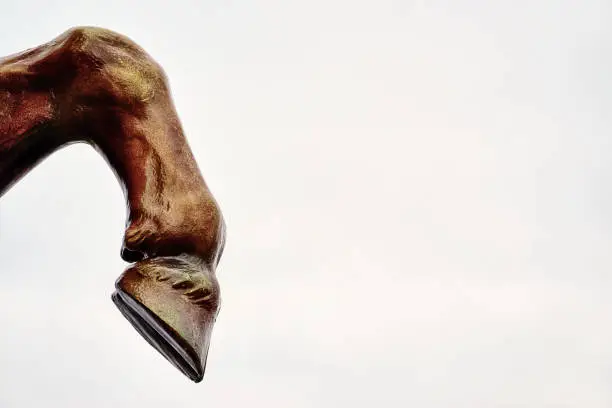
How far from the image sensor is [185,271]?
1.62 feet

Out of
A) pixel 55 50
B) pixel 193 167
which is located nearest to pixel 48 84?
pixel 55 50

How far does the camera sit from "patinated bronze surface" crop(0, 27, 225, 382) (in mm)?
486

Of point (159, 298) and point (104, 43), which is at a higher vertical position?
point (104, 43)

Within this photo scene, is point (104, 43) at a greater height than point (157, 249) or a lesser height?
greater

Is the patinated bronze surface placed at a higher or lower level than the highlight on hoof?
higher

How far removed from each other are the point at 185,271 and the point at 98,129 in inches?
5.4

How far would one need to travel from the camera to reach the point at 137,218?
19.9 inches

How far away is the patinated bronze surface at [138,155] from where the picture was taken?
49cm

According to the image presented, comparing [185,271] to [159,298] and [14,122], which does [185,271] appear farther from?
[14,122]

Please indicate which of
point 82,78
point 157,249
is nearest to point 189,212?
point 157,249

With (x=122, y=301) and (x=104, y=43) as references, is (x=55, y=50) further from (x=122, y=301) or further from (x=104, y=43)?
(x=122, y=301)

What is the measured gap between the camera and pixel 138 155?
53 centimetres

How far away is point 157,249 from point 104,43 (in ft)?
0.55

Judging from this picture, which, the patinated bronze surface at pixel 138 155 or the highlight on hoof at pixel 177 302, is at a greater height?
the patinated bronze surface at pixel 138 155
